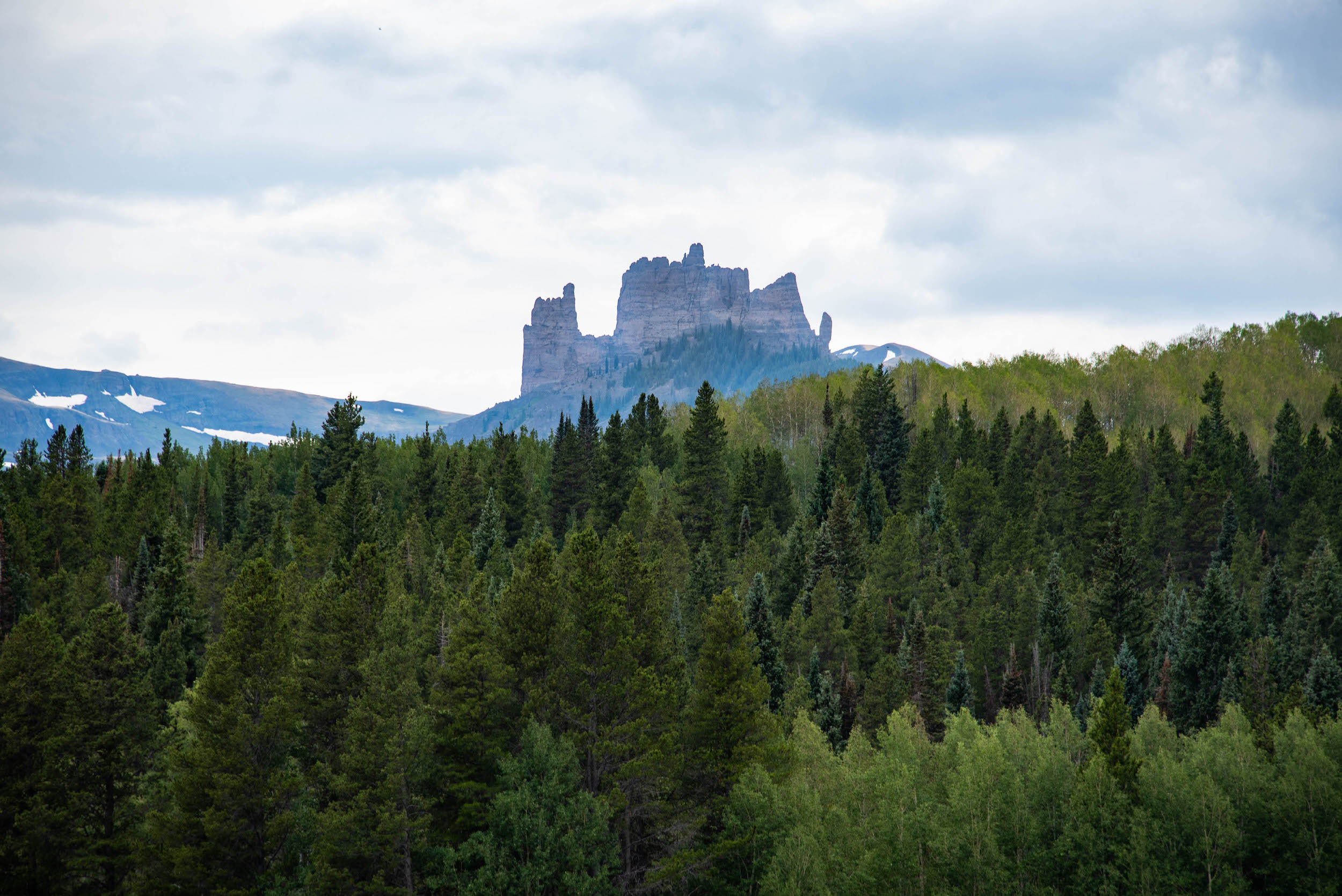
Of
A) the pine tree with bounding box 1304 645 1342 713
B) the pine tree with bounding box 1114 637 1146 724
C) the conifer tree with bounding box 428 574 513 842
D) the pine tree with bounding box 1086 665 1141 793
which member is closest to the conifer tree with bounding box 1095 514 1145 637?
the pine tree with bounding box 1114 637 1146 724

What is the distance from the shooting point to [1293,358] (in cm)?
14725

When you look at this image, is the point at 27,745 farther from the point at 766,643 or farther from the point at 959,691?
the point at 959,691

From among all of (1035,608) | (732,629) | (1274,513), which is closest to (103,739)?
(732,629)

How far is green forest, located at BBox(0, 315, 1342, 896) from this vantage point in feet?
127

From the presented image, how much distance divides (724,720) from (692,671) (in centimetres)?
2588

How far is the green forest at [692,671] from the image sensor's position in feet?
127

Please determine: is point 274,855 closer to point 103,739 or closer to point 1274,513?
point 103,739

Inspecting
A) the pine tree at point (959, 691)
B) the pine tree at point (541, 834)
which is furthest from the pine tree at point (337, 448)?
the pine tree at point (541, 834)

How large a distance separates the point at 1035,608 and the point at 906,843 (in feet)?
141

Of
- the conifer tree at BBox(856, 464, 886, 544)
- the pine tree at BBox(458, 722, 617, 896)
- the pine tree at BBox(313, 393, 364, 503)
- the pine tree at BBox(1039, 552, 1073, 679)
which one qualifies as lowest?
the pine tree at BBox(458, 722, 617, 896)

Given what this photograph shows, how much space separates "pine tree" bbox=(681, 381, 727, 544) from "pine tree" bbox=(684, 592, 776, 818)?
48229 millimetres

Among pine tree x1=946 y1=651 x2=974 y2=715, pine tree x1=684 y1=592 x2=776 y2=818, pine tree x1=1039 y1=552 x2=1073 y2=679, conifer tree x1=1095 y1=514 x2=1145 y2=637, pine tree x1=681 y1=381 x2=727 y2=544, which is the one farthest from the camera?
pine tree x1=681 y1=381 x2=727 y2=544

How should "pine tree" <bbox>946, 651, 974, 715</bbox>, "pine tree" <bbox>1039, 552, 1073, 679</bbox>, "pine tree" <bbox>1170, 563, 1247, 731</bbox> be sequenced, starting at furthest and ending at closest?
1. "pine tree" <bbox>1039, 552, 1073, 679</bbox>
2. "pine tree" <bbox>946, 651, 974, 715</bbox>
3. "pine tree" <bbox>1170, 563, 1247, 731</bbox>

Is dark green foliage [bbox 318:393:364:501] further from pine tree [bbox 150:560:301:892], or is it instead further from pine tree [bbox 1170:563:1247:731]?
pine tree [bbox 1170:563:1247:731]
